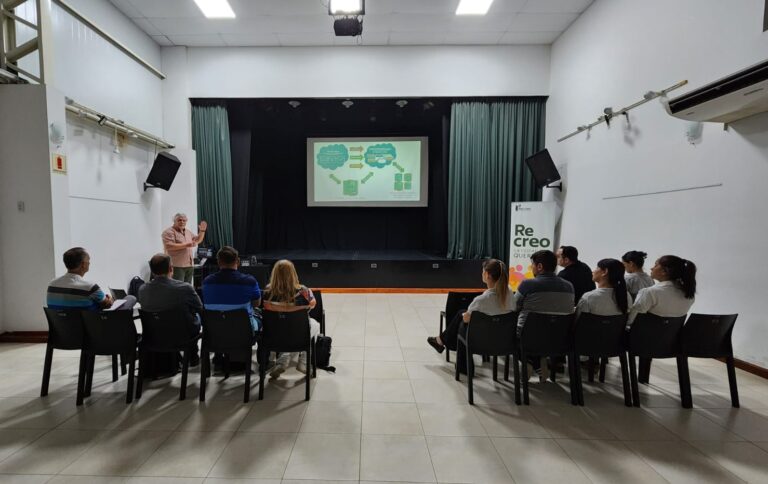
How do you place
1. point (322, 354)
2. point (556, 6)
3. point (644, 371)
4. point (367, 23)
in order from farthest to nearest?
1. point (367, 23)
2. point (556, 6)
3. point (322, 354)
4. point (644, 371)

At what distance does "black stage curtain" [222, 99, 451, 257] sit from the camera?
269 inches

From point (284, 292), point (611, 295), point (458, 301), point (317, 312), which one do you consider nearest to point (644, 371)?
point (611, 295)

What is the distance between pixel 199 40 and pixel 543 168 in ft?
20.8

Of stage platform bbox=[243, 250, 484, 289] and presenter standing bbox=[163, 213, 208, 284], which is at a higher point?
presenter standing bbox=[163, 213, 208, 284]

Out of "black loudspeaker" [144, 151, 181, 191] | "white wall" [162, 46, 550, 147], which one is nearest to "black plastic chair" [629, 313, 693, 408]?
"white wall" [162, 46, 550, 147]

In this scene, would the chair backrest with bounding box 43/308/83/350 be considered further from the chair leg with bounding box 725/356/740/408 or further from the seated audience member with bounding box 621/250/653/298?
the chair leg with bounding box 725/356/740/408

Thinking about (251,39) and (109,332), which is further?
(251,39)

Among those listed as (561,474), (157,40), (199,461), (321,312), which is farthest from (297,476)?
(157,40)

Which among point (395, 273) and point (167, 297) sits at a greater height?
point (167, 297)

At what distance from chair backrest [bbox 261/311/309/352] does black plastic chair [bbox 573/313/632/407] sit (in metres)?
1.95

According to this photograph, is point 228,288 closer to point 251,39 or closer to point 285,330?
point 285,330

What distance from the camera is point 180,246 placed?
4.75 m

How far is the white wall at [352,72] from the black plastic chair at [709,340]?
5.10m

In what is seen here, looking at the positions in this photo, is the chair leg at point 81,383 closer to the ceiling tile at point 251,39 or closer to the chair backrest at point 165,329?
the chair backrest at point 165,329
